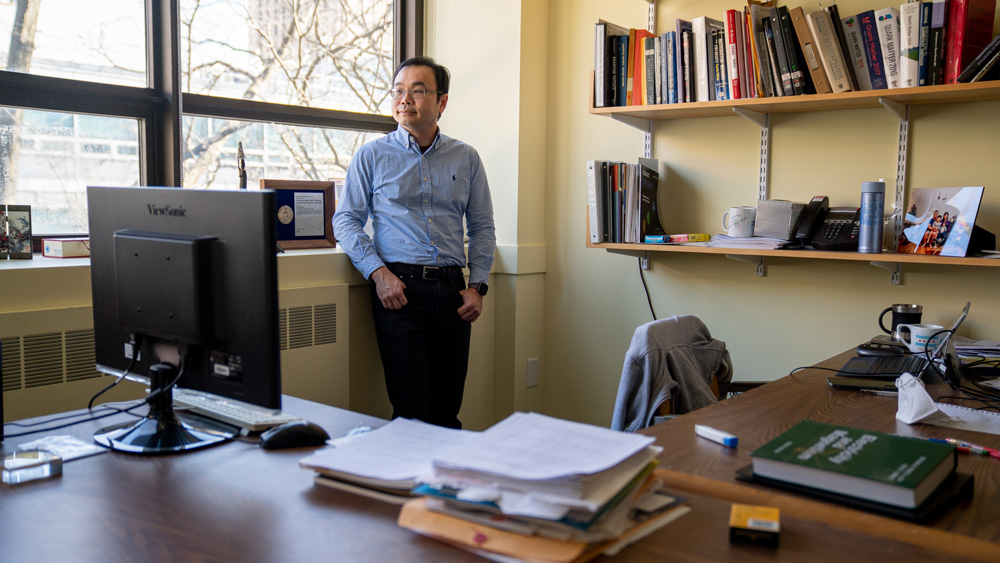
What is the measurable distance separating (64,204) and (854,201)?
2693 millimetres

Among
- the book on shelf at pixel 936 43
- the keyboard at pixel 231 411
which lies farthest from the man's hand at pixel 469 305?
the book on shelf at pixel 936 43

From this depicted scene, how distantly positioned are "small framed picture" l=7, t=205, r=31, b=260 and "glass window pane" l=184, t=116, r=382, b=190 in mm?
556

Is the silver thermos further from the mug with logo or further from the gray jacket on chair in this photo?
the gray jacket on chair

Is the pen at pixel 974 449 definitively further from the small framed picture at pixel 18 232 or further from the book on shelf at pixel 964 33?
the small framed picture at pixel 18 232

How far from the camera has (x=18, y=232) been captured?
7.26 feet

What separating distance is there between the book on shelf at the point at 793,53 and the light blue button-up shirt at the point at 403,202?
1.23 metres

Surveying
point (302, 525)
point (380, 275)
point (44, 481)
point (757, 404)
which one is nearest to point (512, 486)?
point (302, 525)

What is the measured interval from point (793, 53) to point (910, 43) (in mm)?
355

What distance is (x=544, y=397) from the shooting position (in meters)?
3.61

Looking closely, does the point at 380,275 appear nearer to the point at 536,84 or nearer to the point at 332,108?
the point at 332,108

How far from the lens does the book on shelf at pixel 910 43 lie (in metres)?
2.41

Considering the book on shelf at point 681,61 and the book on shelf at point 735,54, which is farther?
the book on shelf at point 681,61

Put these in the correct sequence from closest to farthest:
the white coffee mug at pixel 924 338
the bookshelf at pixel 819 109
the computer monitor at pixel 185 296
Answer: the computer monitor at pixel 185 296, the white coffee mug at pixel 924 338, the bookshelf at pixel 819 109

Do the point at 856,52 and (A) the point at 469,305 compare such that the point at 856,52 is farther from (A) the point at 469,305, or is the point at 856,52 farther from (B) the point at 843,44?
(A) the point at 469,305
